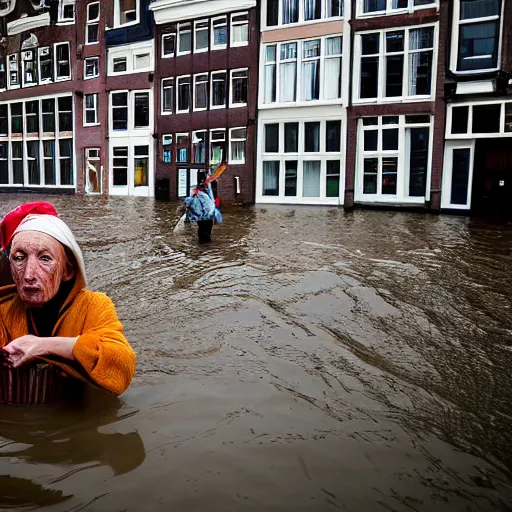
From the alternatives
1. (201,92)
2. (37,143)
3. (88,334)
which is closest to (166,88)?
(201,92)

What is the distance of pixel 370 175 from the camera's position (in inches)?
896

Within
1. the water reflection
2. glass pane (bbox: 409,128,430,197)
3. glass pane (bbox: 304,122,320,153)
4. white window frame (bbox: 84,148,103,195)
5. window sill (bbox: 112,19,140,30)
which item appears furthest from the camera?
white window frame (bbox: 84,148,103,195)

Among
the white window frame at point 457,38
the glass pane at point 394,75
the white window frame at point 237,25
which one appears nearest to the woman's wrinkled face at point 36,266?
the white window frame at point 457,38

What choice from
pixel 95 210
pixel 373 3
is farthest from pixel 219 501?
pixel 373 3

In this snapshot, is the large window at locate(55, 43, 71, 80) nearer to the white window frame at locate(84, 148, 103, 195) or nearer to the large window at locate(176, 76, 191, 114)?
the white window frame at locate(84, 148, 103, 195)

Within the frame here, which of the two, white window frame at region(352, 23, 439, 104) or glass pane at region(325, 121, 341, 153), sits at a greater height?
white window frame at region(352, 23, 439, 104)

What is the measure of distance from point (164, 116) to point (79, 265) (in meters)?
25.6

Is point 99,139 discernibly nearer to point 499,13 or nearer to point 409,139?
point 409,139

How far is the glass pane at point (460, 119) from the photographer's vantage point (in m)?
20.6

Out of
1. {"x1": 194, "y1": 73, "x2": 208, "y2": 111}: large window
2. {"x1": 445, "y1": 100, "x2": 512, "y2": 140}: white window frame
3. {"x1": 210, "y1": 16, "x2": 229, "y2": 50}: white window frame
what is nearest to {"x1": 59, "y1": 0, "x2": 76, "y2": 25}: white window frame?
{"x1": 194, "y1": 73, "x2": 208, "y2": 111}: large window

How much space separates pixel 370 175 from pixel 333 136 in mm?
2207

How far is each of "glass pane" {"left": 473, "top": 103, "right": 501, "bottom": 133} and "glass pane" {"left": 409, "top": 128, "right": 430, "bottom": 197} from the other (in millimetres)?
1685

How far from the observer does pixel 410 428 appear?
11.3ft

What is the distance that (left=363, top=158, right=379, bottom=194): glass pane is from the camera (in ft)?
74.2
